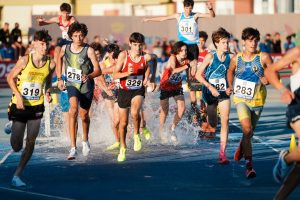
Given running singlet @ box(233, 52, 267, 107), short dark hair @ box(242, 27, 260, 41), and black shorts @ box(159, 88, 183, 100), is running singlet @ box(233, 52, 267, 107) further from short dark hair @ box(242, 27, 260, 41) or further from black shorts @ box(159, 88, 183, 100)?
black shorts @ box(159, 88, 183, 100)

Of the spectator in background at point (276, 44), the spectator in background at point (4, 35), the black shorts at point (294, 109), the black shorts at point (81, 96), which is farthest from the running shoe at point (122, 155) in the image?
the spectator in background at point (276, 44)

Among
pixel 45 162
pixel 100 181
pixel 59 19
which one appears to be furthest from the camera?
pixel 59 19

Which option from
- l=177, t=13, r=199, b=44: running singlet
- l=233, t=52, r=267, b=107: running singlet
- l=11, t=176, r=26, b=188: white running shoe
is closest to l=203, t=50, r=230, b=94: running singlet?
l=233, t=52, r=267, b=107: running singlet

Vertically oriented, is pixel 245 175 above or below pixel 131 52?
below

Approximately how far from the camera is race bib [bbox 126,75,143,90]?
14.8 m

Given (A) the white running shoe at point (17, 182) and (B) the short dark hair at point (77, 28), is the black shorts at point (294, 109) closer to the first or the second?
(A) the white running shoe at point (17, 182)

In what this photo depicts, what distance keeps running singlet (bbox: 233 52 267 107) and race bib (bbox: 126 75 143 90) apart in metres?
2.24

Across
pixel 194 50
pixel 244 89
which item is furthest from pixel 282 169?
pixel 194 50

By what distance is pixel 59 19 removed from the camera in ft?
61.2

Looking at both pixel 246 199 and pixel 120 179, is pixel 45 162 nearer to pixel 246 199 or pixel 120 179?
pixel 120 179

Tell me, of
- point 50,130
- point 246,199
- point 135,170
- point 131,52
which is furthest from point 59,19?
point 246,199

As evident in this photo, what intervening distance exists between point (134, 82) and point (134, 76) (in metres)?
0.09

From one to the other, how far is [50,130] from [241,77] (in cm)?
730

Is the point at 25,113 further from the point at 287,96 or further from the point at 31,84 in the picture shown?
the point at 287,96
